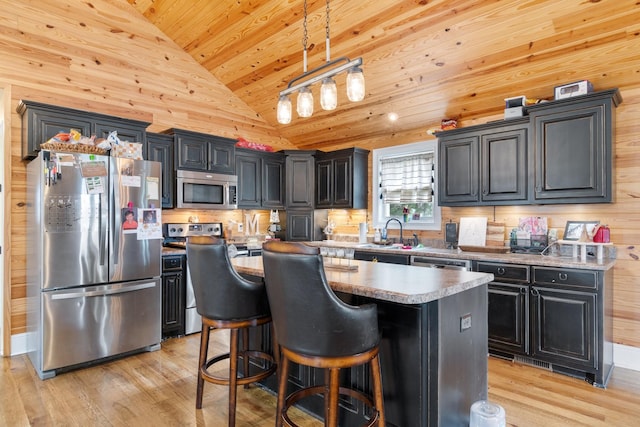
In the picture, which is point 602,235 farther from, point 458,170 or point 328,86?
point 328,86

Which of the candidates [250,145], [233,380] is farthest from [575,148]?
[250,145]

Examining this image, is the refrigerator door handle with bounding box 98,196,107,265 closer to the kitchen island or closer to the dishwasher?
the kitchen island

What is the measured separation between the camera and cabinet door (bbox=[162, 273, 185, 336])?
154 inches

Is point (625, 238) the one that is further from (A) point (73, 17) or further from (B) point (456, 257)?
(A) point (73, 17)

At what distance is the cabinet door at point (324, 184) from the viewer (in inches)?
211

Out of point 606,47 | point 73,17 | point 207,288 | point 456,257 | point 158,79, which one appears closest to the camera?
point 207,288

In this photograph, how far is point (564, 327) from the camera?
9.81ft

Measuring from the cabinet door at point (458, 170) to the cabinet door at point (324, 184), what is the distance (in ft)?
5.51

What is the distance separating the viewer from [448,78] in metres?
3.78

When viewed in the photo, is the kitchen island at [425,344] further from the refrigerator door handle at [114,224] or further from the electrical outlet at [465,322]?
the refrigerator door handle at [114,224]

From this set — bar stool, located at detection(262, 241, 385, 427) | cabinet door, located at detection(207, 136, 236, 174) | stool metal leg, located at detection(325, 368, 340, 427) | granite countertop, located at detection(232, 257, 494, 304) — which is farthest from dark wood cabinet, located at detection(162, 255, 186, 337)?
stool metal leg, located at detection(325, 368, 340, 427)

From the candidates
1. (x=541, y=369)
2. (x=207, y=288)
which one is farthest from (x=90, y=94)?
(x=541, y=369)

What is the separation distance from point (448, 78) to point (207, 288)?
10.2 feet

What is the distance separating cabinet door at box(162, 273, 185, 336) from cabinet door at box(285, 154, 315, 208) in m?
2.05
